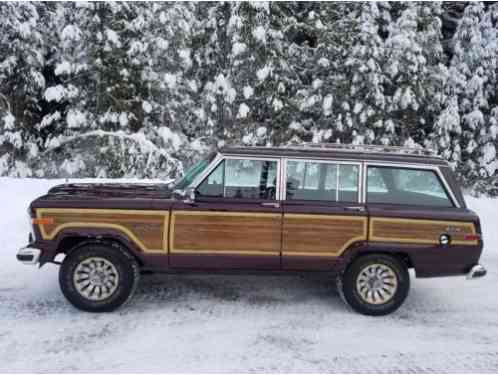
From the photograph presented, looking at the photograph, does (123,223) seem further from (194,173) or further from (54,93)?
(54,93)

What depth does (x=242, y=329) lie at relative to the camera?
4582 mm

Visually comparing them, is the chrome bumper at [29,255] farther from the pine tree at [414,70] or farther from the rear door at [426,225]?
the pine tree at [414,70]

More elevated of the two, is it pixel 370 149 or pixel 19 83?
pixel 19 83

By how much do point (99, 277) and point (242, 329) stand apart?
5.51ft

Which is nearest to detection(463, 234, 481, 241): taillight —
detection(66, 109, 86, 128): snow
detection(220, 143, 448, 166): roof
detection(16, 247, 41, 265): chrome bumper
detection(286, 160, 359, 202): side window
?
detection(220, 143, 448, 166): roof

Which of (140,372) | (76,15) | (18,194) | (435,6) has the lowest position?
(140,372)

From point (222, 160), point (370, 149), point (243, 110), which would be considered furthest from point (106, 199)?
point (243, 110)

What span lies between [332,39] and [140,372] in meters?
12.7

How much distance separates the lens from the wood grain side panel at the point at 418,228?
4.94 metres

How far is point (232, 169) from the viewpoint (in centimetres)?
496

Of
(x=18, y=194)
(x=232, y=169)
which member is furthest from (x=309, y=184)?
(x=18, y=194)

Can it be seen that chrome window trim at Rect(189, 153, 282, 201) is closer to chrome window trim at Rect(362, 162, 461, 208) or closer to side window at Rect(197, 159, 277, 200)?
side window at Rect(197, 159, 277, 200)

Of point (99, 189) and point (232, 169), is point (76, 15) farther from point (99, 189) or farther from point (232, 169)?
point (232, 169)

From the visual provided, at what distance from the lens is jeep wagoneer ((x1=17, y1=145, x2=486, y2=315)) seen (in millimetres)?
4809
